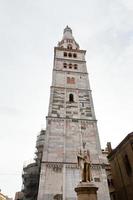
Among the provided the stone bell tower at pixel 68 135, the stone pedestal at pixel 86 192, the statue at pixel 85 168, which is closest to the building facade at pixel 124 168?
the stone bell tower at pixel 68 135

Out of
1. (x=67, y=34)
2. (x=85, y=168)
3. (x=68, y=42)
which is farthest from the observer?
(x=67, y=34)

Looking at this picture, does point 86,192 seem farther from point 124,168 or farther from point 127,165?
point 124,168

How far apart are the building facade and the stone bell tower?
2.79 meters

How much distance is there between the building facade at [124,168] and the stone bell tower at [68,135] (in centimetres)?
279

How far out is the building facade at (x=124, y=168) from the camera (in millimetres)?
16656

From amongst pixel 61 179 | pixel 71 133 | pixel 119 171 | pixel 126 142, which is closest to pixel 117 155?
pixel 119 171

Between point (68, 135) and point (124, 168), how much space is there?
21.3 ft

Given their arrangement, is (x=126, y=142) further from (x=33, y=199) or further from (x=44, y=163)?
(x=33, y=199)

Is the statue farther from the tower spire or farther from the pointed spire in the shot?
the pointed spire

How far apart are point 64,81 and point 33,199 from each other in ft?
46.2

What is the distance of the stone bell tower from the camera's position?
14.1 metres

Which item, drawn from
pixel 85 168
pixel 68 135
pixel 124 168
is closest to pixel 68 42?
pixel 68 135

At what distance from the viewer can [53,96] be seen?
2055cm

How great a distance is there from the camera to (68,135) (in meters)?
17.4
